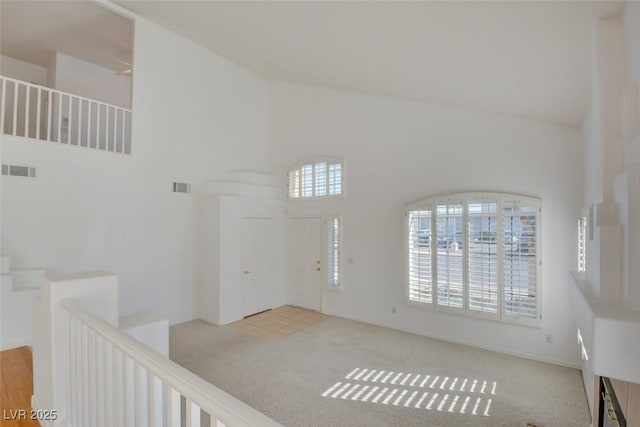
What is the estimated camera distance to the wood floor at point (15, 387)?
2.26 m

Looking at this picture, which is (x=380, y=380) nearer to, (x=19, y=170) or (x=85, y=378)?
(x=85, y=378)

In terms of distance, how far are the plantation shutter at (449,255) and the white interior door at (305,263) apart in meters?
2.43

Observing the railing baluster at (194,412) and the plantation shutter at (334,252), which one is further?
the plantation shutter at (334,252)

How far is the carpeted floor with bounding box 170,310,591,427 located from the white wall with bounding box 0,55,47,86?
6.51 metres

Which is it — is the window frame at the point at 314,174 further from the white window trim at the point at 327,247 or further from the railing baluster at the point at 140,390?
the railing baluster at the point at 140,390

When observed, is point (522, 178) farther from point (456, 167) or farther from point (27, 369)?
point (27, 369)

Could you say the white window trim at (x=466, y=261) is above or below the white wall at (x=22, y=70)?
below

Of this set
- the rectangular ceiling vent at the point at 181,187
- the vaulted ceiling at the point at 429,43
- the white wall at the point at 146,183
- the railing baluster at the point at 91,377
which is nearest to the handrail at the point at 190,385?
the railing baluster at the point at 91,377

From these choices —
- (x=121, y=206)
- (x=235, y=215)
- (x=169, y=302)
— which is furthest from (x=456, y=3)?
(x=169, y=302)

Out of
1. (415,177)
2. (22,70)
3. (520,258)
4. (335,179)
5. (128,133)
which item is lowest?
(520,258)

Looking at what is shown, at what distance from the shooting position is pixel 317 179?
21.9 ft

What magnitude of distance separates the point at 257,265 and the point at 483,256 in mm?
4285

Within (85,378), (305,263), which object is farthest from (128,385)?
(305,263)
